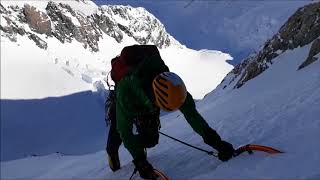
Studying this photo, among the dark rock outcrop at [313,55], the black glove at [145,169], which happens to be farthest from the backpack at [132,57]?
the dark rock outcrop at [313,55]

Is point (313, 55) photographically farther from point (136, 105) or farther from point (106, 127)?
point (106, 127)

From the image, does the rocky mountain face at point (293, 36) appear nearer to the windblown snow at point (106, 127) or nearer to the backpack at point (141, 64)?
the windblown snow at point (106, 127)

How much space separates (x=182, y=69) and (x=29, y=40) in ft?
229

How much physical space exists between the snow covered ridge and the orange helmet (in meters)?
117

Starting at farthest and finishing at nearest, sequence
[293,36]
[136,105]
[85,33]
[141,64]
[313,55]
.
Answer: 1. [85,33]
2. [293,36]
3. [313,55]
4. [136,105]
5. [141,64]

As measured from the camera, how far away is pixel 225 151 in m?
5.88

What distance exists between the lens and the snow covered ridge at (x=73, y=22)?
426 feet

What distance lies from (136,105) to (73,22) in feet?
473

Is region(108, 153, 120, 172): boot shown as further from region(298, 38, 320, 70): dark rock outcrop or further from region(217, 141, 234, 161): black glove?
region(298, 38, 320, 70): dark rock outcrop

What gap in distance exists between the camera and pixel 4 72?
109 metres

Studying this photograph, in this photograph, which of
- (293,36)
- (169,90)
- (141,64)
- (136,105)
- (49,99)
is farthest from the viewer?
(49,99)

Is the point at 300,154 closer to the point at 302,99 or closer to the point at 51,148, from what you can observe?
the point at 302,99

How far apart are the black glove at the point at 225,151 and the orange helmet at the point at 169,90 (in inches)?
33.5

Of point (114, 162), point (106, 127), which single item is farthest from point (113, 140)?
point (106, 127)
